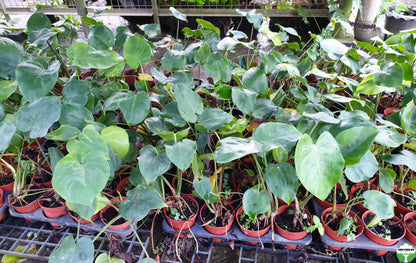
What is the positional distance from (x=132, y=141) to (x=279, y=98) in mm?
660

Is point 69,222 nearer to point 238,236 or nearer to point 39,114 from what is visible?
point 39,114

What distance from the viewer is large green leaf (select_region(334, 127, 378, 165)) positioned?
0.69 metres

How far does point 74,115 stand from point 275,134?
Result: 0.65 m

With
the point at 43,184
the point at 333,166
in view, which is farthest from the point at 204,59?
the point at 43,184

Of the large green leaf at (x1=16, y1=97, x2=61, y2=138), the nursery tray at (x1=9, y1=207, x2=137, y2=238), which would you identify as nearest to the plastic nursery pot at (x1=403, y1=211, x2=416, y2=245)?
the nursery tray at (x1=9, y1=207, x2=137, y2=238)

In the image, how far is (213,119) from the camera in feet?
3.14

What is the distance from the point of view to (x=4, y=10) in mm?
3404

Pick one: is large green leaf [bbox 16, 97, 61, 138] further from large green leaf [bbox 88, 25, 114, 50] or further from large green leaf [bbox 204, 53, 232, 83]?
large green leaf [bbox 204, 53, 232, 83]

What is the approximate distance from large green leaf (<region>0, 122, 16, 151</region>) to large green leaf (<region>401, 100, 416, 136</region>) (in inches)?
47.5

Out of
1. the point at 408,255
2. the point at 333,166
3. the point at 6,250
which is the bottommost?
the point at 6,250

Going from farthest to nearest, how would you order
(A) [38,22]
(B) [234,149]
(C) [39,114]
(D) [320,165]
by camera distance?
(A) [38,22]
(C) [39,114]
(B) [234,149]
(D) [320,165]

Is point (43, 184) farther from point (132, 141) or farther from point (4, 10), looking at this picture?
point (4, 10)

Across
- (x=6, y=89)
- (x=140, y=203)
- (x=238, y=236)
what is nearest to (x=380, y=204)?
(x=238, y=236)

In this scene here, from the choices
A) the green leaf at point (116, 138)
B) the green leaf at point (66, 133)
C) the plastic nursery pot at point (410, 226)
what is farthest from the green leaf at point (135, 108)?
the plastic nursery pot at point (410, 226)
